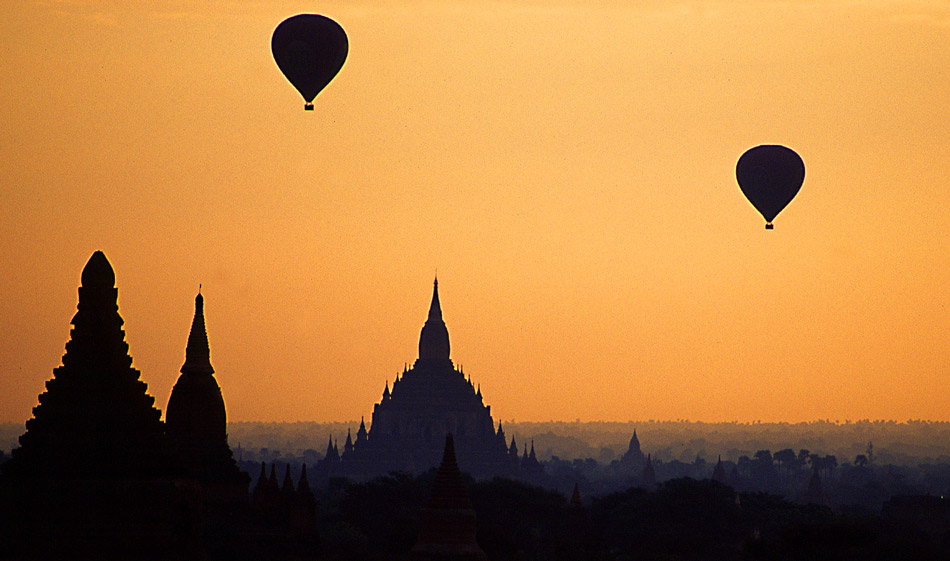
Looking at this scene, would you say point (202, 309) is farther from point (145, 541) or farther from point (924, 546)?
point (924, 546)

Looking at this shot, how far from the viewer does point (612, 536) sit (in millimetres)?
108562

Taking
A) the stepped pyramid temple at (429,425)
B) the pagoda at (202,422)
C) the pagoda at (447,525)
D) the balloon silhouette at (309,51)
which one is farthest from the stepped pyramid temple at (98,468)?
the stepped pyramid temple at (429,425)

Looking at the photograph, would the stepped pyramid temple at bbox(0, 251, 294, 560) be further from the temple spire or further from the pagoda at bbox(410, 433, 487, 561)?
the temple spire

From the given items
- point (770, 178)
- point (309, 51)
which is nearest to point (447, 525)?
point (309, 51)

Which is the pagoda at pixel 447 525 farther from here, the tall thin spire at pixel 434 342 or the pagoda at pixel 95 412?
the tall thin spire at pixel 434 342

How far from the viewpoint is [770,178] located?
7656 cm

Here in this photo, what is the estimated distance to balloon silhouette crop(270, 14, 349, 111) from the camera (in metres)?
67.2

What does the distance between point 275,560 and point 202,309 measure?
834cm

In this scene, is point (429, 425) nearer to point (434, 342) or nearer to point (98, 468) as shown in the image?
point (434, 342)

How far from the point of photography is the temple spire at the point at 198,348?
58.1 meters

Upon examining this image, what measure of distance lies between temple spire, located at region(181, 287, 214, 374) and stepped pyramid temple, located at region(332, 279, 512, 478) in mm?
122321

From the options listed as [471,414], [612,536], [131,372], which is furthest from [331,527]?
[471,414]

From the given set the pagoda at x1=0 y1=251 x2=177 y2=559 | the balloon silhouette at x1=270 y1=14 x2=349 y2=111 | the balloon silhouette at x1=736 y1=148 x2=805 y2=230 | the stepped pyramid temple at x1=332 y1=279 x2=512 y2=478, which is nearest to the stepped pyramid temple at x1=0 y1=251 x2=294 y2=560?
the pagoda at x1=0 y1=251 x2=177 y2=559

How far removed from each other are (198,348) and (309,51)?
13.4 metres
